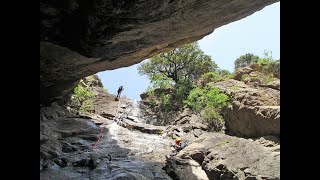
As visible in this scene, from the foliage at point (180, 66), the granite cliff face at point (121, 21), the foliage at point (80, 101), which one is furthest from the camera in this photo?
the foliage at point (180, 66)

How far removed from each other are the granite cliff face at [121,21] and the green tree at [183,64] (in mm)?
21920

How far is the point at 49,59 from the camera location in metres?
15.0

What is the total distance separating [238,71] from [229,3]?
16745mm

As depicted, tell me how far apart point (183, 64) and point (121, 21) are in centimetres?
2682

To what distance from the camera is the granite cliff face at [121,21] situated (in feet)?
30.6

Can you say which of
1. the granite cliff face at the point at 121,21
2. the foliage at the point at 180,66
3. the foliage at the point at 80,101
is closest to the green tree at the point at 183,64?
the foliage at the point at 180,66

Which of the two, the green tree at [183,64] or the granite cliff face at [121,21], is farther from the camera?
the green tree at [183,64]

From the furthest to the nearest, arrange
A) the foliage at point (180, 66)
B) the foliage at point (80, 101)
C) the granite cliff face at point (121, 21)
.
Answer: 1. the foliage at point (180, 66)
2. the foliage at point (80, 101)
3. the granite cliff face at point (121, 21)

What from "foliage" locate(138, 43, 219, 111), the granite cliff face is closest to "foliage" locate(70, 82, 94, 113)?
"foliage" locate(138, 43, 219, 111)

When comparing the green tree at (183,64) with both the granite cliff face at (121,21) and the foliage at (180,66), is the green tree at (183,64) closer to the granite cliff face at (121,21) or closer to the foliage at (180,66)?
the foliage at (180,66)

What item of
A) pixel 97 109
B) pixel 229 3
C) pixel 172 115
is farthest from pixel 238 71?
pixel 229 3

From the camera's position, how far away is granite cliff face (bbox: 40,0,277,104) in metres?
9.34

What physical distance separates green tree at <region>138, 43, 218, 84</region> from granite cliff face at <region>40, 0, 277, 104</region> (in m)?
21.9
